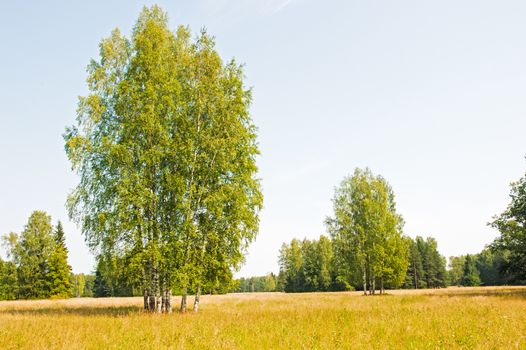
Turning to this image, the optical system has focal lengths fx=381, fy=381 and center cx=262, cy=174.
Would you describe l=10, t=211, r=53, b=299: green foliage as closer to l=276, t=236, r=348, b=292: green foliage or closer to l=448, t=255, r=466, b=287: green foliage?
l=276, t=236, r=348, b=292: green foliage

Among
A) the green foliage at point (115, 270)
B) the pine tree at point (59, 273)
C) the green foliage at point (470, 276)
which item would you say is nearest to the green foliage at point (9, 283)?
the pine tree at point (59, 273)

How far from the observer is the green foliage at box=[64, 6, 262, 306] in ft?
61.0

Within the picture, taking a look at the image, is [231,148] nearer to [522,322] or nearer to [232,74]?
[232,74]

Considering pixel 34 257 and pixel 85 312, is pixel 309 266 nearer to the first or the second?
pixel 34 257

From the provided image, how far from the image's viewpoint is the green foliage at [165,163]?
732 inches

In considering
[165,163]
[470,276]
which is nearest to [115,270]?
[165,163]

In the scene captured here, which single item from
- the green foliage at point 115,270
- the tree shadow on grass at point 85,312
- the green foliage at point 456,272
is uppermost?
the green foliage at point 115,270

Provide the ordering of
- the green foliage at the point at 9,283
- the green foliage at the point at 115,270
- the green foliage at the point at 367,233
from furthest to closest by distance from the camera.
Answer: the green foliage at the point at 9,283
the green foliage at the point at 367,233
the green foliage at the point at 115,270

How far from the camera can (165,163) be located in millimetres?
20328

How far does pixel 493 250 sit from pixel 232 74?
31590 mm

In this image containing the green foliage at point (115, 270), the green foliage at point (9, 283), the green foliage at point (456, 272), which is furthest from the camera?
the green foliage at point (456, 272)

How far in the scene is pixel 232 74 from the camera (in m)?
22.0

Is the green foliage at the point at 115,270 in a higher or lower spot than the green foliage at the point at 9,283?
higher

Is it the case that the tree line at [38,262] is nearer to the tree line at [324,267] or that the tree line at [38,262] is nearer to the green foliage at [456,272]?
the tree line at [324,267]
